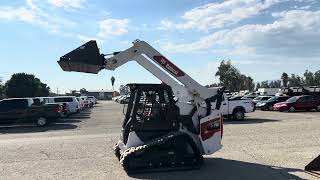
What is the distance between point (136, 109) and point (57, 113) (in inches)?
754

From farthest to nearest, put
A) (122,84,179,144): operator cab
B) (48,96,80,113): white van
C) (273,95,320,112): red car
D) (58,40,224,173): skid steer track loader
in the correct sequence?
(48,96,80,113): white van, (273,95,320,112): red car, (122,84,179,144): operator cab, (58,40,224,173): skid steer track loader

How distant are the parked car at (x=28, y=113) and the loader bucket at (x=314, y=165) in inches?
833

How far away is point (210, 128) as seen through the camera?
12164 millimetres

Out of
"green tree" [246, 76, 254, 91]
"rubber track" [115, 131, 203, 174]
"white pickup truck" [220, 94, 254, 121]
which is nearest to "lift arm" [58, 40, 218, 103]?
"rubber track" [115, 131, 203, 174]

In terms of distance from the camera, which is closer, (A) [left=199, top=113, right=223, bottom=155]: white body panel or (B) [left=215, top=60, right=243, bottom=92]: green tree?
(A) [left=199, top=113, right=223, bottom=155]: white body panel

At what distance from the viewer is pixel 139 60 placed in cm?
1243

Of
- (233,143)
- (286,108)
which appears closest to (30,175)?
(233,143)

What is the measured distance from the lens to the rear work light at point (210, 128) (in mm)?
12078

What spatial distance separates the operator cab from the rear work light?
2.16 ft

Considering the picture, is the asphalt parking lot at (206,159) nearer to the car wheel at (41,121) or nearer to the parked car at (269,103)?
the car wheel at (41,121)

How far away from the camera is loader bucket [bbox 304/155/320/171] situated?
1116 centimetres

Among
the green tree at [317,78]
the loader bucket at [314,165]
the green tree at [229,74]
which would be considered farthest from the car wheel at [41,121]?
the green tree at [317,78]

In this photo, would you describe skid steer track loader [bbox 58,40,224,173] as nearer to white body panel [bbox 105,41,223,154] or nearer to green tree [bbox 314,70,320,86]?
white body panel [bbox 105,41,223,154]

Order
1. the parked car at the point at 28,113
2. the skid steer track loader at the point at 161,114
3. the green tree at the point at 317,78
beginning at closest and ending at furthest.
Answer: the skid steer track loader at the point at 161,114 < the parked car at the point at 28,113 < the green tree at the point at 317,78
